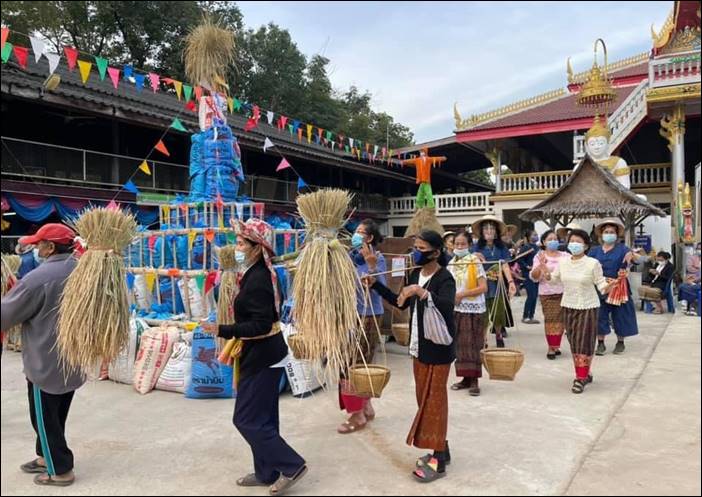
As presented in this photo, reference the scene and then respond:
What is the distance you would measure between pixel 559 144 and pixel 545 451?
16409 mm

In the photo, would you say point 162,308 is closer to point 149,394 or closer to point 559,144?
point 149,394

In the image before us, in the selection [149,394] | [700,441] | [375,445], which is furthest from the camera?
[149,394]

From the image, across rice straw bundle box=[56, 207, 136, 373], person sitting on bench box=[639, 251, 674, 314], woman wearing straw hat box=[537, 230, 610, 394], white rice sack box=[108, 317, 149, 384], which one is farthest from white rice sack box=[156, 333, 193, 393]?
person sitting on bench box=[639, 251, 674, 314]

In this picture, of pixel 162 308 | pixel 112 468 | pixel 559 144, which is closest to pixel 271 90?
pixel 559 144

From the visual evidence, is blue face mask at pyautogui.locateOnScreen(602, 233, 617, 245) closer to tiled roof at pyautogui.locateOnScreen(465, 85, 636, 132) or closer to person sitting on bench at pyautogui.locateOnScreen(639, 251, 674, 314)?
person sitting on bench at pyautogui.locateOnScreen(639, 251, 674, 314)

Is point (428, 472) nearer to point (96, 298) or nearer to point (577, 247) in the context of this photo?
point (96, 298)

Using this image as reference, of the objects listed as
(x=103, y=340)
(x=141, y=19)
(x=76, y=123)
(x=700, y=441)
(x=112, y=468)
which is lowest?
(x=112, y=468)

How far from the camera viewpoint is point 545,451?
10.6ft

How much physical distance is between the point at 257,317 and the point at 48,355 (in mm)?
1104

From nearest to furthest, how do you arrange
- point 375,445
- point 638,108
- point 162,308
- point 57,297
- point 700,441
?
point 700,441
point 57,297
point 375,445
point 162,308
point 638,108

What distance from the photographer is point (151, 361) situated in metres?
4.68

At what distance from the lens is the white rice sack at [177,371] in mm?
4602

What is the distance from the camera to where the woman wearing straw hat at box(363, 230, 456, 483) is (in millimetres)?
2871

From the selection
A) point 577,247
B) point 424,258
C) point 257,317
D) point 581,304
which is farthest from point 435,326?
point 577,247
